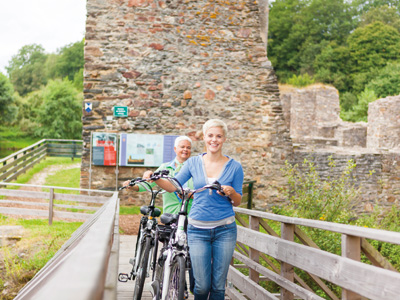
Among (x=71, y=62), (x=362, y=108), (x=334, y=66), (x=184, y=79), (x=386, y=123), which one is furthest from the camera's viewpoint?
(x=71, y=62)

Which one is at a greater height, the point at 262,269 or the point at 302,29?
the point at 302,29

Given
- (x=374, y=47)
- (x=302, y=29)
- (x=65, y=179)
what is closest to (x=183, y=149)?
(x=65, y=179)

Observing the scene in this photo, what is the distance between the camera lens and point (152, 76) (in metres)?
11.3

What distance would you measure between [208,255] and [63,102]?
1629 inches

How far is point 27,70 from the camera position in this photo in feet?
226

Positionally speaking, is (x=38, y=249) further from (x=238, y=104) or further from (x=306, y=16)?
(x=306, y=16)

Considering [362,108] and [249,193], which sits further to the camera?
[362,108]

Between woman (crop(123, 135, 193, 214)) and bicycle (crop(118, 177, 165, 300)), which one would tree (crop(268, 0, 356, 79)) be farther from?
bicycle (crop(118, 177, 165, 300))

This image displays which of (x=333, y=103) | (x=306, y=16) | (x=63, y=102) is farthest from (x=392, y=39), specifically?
(x=63, y=102)

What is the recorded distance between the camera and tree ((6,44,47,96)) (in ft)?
220

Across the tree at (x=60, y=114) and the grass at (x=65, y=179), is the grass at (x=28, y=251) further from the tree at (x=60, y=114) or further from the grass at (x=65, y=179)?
the tree at (x=60, y=114)

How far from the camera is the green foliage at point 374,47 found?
40000 millimetres

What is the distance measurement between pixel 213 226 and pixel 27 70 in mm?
71298

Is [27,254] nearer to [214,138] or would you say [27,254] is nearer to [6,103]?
[214,138]
